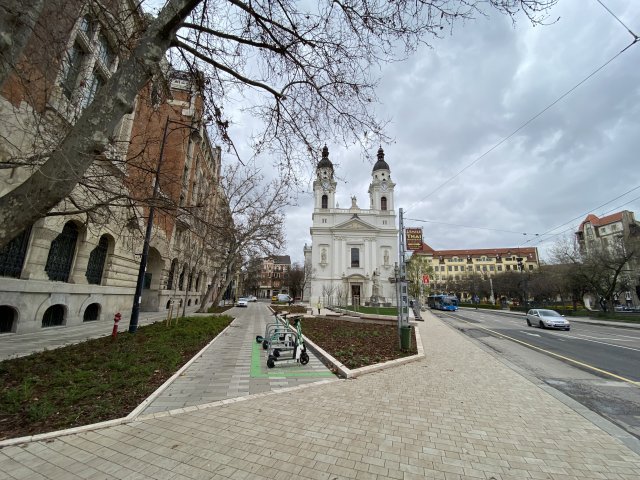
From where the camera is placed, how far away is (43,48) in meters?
4.15

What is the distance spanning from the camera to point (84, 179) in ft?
14.7

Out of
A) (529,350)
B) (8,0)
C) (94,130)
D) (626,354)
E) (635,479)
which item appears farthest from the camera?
(529,350)

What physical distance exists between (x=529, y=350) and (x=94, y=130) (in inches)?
607

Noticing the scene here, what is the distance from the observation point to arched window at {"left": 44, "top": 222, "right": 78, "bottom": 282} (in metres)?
12.9

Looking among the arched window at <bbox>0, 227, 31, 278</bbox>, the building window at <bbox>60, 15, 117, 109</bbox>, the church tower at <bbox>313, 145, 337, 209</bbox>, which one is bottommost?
the arched window at <bbox>0, 227, 31, 278</bbox>

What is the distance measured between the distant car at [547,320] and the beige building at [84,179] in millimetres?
23894

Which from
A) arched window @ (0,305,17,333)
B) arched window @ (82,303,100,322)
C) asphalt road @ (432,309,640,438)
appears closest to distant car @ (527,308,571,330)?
asphalt road @ (432,309,640,438)

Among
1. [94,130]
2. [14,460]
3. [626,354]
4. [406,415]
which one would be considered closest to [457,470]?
[406,415]

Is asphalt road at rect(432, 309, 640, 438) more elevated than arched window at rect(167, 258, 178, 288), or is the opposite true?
arched window at rect(167, 258, 178, 288)

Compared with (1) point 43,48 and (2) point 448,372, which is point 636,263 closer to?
(2) point 448,372

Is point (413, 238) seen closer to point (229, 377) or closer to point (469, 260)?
point (229, 377)

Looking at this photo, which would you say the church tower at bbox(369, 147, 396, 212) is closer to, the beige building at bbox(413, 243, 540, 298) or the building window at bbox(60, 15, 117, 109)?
the beige building at bbox(413, 243, 540, 298)

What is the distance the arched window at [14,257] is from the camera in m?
10.4

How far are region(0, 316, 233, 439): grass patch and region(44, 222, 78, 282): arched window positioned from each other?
5711 millimetres
